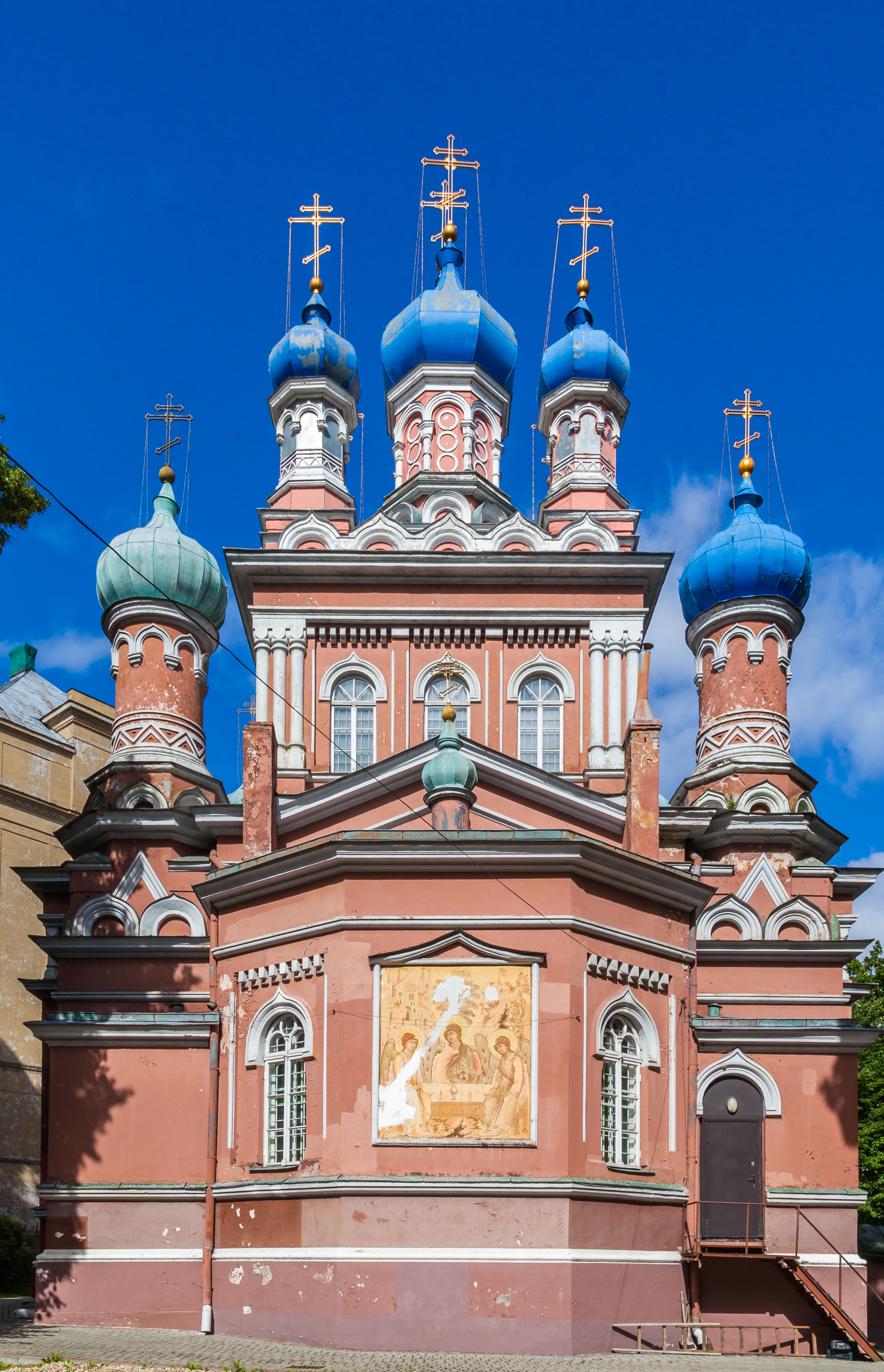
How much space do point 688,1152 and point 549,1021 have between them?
3.20 m

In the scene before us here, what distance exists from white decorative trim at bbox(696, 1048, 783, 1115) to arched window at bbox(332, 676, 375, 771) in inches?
242

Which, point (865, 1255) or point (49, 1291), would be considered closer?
point (49, 1291)

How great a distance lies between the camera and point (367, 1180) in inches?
639

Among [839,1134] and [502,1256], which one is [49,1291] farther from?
[839,1134]

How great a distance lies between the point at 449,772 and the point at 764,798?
7.55 meters

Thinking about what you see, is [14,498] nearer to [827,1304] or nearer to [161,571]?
[161,571]

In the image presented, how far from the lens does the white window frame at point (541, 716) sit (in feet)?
73.7

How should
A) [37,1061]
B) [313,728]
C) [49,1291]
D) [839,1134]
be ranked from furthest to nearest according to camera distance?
[37,1061] → [313,728] → [839,1134] → [49,1291]

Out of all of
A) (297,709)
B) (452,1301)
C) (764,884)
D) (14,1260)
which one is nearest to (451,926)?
(452,1301)

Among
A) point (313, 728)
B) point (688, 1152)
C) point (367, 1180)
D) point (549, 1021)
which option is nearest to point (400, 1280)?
point (367, 1180)

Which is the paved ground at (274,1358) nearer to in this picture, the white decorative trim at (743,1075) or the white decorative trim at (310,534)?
the white decorative trim at (743,1075)

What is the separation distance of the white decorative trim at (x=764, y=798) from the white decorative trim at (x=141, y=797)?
856 centimetres

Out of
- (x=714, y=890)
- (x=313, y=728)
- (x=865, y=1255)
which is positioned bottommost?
(x=865, y=1255)

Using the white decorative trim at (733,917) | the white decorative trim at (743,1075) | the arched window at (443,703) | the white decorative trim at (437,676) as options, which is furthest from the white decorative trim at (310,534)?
the white decorative trim at (743,1075)
